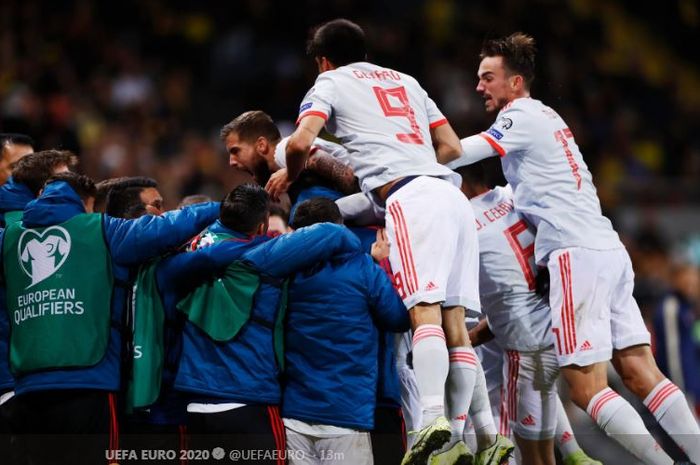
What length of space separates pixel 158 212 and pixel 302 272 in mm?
1088

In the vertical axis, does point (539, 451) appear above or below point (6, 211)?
below

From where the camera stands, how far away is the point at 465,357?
19.3ft

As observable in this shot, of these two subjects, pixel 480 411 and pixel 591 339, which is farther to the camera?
pixel 591 339

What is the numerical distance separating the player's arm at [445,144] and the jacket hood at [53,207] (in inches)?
79.3

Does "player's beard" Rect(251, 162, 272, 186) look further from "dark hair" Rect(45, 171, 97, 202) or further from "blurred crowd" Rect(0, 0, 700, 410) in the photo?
"blurred crowd" Rect(0, 0, 700, 410)

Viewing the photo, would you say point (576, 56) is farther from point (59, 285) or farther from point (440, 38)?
point (59, 285)

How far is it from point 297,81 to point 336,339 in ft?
29.0

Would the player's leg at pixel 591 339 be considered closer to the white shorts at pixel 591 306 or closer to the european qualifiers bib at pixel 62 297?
the white shorts at pixel 591 306

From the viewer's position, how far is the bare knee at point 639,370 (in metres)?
6.36

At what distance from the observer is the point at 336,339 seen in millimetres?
5809

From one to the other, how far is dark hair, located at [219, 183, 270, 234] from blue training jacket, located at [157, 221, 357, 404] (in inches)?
3.4

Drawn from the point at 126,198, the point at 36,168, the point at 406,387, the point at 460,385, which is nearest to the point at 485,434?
the point at 460,385

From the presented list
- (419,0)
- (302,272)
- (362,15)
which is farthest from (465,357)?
(419,0)

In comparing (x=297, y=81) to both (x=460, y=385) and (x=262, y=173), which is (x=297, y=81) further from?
(x=460, y=385)
